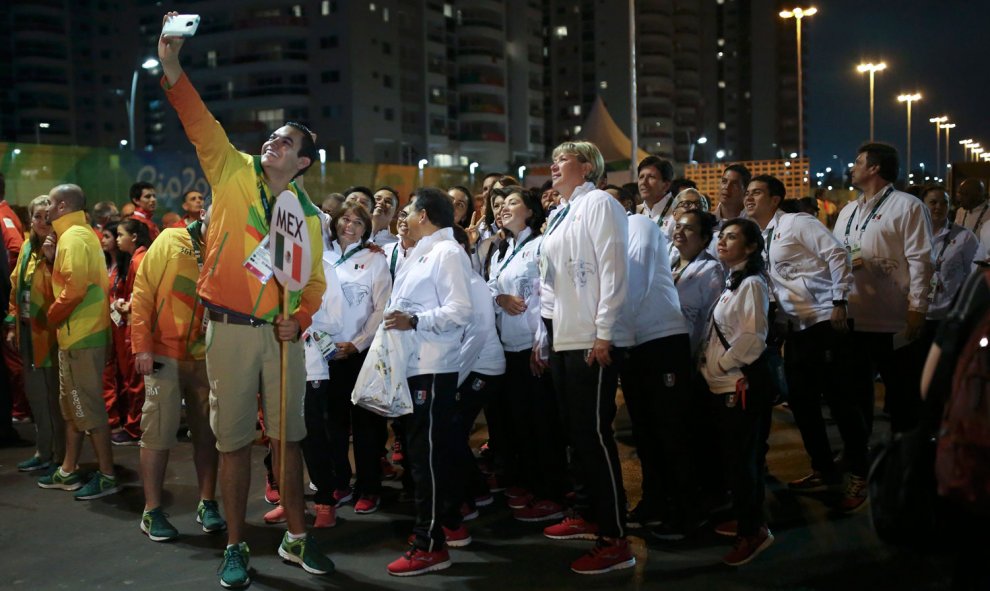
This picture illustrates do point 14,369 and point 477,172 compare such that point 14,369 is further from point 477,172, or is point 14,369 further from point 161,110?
point 161,110

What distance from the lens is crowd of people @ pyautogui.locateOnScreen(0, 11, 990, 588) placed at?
5.00 m

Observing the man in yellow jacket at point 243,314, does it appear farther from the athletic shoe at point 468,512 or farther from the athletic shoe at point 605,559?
the athletic shoe at point 605,559

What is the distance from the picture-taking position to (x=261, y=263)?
4930 mm

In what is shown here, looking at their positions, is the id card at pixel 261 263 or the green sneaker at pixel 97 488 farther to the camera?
the green sneaker at pixel 97 488

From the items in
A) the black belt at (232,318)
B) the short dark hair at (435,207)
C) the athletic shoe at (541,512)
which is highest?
the short dark hair at (435,207)

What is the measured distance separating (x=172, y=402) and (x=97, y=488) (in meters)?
1.48

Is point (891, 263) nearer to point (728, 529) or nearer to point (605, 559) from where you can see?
point (728, 529)

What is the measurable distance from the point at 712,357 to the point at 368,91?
67593 mm

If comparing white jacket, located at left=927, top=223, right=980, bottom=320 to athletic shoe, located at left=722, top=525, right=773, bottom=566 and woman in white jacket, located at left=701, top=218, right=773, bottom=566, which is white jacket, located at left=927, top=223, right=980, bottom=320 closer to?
woman in white jacket, located at left=701, top=218, right=773, bottom=566

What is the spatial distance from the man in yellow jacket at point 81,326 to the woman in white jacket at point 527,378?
307 centimetres

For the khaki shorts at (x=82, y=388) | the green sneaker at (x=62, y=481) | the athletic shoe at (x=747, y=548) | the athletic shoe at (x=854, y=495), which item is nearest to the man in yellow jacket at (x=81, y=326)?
the khaki shorts at (x=82, y=388)

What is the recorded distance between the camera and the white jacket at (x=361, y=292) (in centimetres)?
628

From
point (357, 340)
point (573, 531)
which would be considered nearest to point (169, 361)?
point (357, 340)

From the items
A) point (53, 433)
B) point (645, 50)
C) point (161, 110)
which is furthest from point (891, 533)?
point (645, 50)
